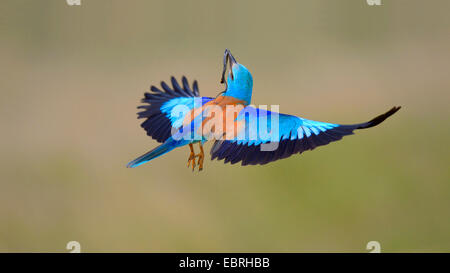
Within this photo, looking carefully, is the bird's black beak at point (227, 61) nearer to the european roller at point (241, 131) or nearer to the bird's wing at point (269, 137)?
the european roller at point (241, 131)

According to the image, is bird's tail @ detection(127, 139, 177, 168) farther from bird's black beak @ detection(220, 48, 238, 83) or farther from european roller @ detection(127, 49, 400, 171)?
bird's black beak @ detection(220, 48, 238, 83)

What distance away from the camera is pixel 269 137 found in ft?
3.07

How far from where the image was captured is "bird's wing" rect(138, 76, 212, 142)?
106cm

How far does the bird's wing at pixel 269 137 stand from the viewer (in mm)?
890

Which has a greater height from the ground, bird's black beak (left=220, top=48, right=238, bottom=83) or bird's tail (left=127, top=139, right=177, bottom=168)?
bird's black beak (left=220, top=48, right=238, bottom=83)

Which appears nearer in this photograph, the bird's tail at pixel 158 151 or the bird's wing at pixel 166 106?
the bird's tail at pixel 158 151

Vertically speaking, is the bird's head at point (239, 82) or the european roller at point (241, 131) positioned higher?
the bird's head at point (239, 82)

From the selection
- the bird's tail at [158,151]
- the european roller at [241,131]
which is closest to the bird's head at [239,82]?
the european roller at [241,131]

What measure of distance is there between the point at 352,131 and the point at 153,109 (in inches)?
20.1

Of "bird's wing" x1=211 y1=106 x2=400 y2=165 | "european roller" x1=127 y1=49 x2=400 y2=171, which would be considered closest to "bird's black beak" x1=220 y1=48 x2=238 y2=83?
"european roller" x1=127 y1=49 x2=400 y2=171

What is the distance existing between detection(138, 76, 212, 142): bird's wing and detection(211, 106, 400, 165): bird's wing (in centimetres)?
15

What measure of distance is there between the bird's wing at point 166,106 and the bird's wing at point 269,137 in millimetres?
153

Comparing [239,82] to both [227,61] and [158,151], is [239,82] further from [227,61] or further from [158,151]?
[158,151]

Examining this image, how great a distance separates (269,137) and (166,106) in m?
0.35
